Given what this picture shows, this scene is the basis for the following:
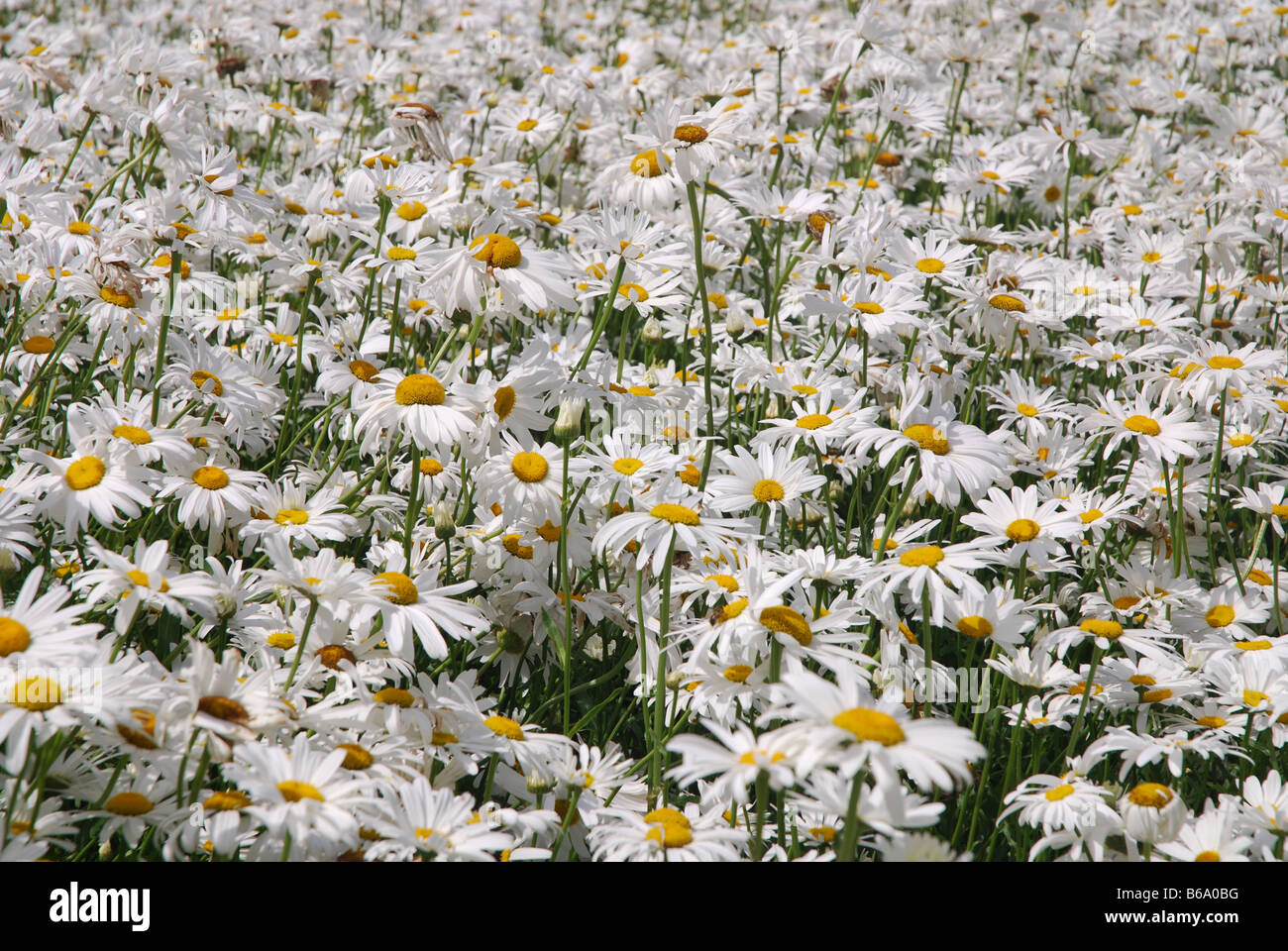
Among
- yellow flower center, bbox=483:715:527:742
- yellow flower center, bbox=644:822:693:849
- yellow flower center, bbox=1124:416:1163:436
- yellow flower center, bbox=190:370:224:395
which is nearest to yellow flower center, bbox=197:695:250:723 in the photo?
yellow flower center, bbox=483:715:527:742

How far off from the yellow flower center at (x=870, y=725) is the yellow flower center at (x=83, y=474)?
179 cm

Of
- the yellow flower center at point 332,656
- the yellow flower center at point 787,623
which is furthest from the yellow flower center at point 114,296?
the yellow flower center at point 787,623

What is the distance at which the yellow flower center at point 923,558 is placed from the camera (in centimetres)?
263

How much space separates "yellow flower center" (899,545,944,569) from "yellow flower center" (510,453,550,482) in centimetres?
98

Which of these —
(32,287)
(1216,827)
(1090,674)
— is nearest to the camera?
(1216,827)

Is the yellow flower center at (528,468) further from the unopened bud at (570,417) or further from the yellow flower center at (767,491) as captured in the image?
the yellow flower center at (767,491)

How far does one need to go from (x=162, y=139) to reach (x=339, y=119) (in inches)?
143

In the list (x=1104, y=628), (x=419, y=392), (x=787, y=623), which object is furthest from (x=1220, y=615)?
(x=419, y=392)

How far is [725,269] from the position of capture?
17.1 feet

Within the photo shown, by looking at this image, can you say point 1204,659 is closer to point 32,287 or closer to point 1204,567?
point 1204,567

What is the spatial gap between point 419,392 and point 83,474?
788 mm

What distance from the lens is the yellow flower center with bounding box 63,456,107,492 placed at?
2.43 meters
